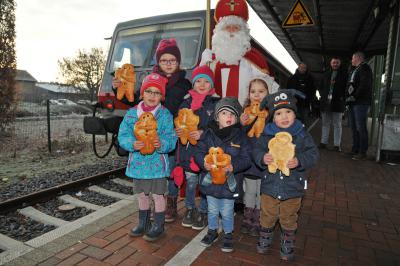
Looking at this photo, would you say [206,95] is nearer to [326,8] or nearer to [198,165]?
[198,165]

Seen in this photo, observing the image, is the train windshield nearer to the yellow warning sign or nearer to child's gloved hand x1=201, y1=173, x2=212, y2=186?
child's gloved hand x1=201, y1=173, x2=212, y2=186

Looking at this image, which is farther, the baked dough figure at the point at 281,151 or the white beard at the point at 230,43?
the white beard at the point at 230,43

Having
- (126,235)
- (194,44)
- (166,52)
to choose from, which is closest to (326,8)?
(194,44)

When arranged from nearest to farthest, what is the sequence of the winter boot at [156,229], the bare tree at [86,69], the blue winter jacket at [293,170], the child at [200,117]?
the blue winter jacket at [293,170] → the winter boot at [156,229] → the child at [200,117] → the bare tree at [86,69]

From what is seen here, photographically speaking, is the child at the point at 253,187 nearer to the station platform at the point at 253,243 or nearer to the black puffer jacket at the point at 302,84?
the station platform at the point at 253,243

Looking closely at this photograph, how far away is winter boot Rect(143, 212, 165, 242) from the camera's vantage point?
2.93 meters

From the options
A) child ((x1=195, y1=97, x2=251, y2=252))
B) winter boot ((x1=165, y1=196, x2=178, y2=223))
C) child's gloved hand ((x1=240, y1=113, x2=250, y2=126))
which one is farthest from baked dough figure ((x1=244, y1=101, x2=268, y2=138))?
winter boot ((x1=165, y1=196, x2=178, y2=223))

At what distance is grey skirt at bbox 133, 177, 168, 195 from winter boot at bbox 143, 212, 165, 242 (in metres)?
0.25

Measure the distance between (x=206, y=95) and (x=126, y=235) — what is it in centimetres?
160

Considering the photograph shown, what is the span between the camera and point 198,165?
9.30 ft

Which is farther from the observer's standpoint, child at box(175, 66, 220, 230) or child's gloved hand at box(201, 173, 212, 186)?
child at box(175, 66, 220, 230)

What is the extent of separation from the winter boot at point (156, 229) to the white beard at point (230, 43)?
5.99 feet

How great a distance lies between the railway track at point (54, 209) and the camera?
3.00 meters

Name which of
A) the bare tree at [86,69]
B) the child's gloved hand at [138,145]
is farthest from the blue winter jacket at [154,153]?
the bare tree at [86,69]
